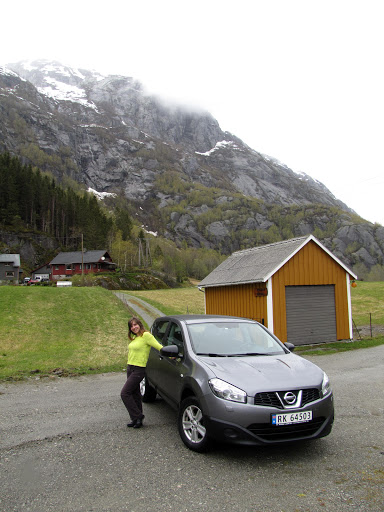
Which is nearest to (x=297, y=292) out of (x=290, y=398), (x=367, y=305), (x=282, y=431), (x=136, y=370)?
(x=136, y=370)

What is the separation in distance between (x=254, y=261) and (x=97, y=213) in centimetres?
8097

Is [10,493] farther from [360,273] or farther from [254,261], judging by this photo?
[360,273]

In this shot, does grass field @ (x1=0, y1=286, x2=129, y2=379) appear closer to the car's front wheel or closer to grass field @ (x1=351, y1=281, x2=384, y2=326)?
the car's front wheel

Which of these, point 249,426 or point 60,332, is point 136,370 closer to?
point 249,426

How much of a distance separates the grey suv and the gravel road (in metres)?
0.35

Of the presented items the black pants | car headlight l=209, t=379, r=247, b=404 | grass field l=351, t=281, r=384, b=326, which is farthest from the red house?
car headlight l=209, t=379, r=247, b=404

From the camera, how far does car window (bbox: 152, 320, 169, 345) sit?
7.00m

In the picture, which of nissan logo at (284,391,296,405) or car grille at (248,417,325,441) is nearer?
car grille at (248,417,325,441)

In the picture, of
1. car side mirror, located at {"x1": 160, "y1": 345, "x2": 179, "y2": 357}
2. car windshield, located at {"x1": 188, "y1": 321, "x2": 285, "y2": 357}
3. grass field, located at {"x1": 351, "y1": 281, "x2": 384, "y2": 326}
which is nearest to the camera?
car side mirror, located at {"x1": 160, "y1": 345, "x2": 179, "y2": 357}

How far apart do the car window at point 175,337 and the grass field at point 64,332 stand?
226 inches

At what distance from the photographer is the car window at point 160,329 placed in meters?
7.00

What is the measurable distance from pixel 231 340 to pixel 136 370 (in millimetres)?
1644

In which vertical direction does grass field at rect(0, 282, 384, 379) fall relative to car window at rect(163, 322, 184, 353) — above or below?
below

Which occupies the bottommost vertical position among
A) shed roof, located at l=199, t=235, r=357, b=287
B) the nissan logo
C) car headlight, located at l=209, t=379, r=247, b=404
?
the nissan logo
